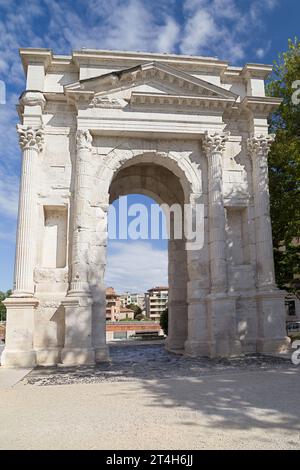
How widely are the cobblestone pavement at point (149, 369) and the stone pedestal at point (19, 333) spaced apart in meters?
0.63

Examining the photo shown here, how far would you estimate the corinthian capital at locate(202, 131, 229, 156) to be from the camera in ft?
46.3

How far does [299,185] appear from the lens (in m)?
18.0

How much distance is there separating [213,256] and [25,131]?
750 centimetres

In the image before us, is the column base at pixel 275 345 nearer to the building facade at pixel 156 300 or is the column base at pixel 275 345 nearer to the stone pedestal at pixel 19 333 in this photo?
the stone pedestal at pixel 19 333

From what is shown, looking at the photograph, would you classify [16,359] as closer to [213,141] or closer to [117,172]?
[117,172]

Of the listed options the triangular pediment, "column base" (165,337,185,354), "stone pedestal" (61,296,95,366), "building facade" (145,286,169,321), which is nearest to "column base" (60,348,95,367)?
"stone pedestal" (61,296,95,366)

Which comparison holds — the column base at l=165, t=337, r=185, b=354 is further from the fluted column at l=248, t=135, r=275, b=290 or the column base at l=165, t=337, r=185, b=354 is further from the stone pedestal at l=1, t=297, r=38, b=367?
the stone pedestal at l=1, t=297, r=38, b=367

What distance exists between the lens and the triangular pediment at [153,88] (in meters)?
13.8

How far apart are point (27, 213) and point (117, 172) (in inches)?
137

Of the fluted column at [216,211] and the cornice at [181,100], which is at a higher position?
the cornice at [181,100]

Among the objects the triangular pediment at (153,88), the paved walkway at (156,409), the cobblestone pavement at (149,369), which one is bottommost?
the cobblestone pavement at (149,369)

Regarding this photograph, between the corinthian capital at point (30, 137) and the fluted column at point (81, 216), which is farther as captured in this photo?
the corinthian capital at point (30, 137)

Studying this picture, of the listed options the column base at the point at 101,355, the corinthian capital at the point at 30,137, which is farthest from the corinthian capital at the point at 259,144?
the column base at the point at 101,355

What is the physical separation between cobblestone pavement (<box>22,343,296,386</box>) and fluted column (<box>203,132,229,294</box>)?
2.55 metres
